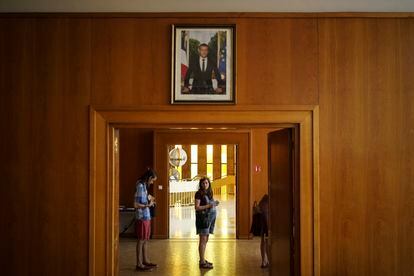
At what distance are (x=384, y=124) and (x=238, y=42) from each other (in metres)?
1.60

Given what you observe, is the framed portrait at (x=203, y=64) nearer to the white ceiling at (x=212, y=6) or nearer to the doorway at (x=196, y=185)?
the white ceiling at (x=212, y=6)

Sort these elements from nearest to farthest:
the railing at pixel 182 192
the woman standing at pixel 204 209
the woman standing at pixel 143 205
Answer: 1. the woman standing at pixel 143 205
2. the woman standing at pixel 204 209
3. the railing at pixel 182 192

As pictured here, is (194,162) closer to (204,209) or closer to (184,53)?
(204,209)

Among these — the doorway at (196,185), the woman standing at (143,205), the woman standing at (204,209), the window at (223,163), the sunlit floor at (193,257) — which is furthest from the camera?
the window at (223,163)

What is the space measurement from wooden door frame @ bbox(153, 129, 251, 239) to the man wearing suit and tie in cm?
619

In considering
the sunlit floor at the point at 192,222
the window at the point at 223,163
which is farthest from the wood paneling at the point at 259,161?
the window at the point at 223,163

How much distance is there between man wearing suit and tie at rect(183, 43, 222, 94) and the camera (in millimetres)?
4414

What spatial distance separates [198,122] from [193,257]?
4776 mm

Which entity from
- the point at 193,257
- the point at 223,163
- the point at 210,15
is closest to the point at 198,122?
the point at 210,15

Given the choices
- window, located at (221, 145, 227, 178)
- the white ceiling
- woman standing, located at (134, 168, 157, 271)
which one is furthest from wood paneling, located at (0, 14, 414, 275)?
window, located at (221, 145, 227, 178)

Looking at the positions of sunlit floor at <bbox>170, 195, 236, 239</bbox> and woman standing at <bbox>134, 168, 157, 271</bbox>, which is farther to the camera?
sunlit floor at <bbox>170, 195, 236, 239</bbox>

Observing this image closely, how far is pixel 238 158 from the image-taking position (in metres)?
10.7

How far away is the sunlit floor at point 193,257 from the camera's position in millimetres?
7465

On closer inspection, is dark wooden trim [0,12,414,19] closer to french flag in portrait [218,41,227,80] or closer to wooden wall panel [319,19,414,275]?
wooden wall panel [319,19,414,275]
